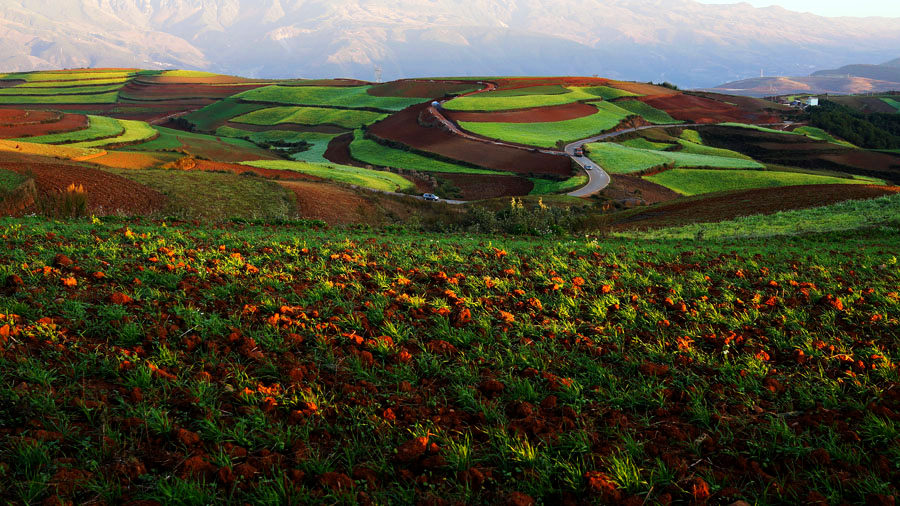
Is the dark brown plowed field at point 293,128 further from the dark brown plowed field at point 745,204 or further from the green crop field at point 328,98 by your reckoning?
the dark brown plowed field at point 745,204

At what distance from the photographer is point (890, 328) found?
7.82 meters

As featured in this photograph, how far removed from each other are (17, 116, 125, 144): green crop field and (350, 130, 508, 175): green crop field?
144 ft

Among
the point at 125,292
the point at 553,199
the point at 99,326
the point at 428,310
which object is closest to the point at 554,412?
the point at 428,310

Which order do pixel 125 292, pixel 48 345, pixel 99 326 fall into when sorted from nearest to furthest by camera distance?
1. pixel 48 345
2. pixel 99 326
3. pixel 125 292

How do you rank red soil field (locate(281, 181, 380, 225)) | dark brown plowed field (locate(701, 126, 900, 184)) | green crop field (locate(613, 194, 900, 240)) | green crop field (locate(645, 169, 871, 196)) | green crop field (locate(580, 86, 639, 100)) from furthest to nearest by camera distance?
green crop field (locate(580, 86, 639, 100)), dark brown plowed field (locate(701, 126, 900, 184)), green crop field (locate(645, 169, 871, 196)), red soil field (locate(281, 181, 380, 225)), green crop field (locate(613, 194, 900, 240))

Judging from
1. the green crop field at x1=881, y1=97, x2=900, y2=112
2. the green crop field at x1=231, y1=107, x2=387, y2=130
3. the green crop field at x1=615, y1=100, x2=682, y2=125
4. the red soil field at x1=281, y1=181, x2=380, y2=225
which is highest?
the green crop field at x1=881, y1=97, x2=900, y2=112

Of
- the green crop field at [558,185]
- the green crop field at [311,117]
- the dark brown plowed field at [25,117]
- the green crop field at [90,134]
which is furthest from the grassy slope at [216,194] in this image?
the green crop field at [311,117]

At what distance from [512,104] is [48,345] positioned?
129 metres

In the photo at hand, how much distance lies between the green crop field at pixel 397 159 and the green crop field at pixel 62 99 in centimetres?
11601

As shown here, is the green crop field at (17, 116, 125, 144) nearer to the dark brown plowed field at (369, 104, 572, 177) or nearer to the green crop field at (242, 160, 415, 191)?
the green crop field at (242, 160, 415, 191)

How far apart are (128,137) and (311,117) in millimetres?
55465

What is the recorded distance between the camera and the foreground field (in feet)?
14.8

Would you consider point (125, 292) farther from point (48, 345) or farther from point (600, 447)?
point (600, 447)

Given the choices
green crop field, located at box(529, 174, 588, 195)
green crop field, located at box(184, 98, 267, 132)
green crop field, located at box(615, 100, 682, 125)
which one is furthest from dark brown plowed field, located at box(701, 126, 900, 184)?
green crop field, located at box(184, 98, 267, 132)
